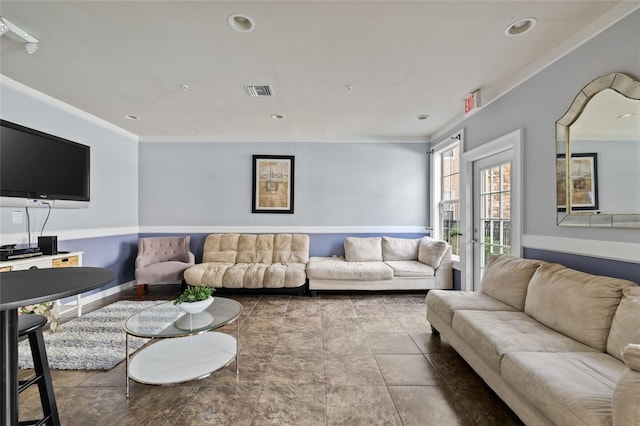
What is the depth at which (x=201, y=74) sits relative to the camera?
264 centimetres

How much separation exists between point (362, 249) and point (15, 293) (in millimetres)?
3995

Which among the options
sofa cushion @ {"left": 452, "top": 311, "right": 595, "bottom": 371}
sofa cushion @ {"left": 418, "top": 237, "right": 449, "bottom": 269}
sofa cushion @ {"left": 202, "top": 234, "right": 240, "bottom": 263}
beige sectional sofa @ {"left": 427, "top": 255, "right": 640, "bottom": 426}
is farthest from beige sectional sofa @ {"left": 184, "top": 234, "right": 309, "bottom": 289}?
sofa cushion @ {"left": 452, "top": 311, "right": 595, "bottom": 371}

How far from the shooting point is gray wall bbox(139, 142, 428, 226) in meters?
4.78

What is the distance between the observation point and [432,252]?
405 centimetres

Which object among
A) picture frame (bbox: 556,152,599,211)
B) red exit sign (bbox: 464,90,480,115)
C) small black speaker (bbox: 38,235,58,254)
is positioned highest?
red exit sign (bbox: 464,90,480,115)

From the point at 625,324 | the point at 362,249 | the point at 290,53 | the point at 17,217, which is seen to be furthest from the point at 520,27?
the point at 17,217

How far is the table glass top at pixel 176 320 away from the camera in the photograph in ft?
5.89

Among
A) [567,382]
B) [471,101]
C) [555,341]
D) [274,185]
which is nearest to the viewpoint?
[567,382]

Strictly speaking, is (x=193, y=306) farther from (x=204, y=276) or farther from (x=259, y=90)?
(x=259, y=90)

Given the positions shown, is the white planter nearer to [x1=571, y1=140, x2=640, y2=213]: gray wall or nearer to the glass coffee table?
the glass coffee table

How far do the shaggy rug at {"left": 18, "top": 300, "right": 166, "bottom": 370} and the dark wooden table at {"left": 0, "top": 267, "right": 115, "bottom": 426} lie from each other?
1.29m

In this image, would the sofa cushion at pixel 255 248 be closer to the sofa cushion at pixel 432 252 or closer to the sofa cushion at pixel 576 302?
the sofa cushion at pixel 432 252

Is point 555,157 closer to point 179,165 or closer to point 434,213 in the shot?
point 434,213

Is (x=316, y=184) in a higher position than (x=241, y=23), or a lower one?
lower
